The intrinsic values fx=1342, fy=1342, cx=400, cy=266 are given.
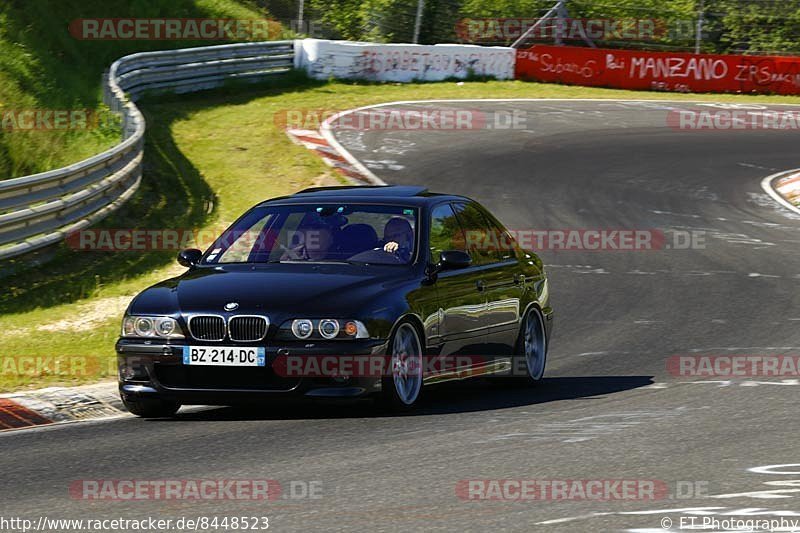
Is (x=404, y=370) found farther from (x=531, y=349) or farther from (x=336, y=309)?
(x=531, y=349)

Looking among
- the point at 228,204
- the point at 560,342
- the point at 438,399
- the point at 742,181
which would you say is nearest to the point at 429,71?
the point at 742,181

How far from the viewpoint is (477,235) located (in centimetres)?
1013

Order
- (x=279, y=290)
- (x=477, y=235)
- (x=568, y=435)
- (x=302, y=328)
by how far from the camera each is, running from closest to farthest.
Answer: (x=568, y=435) → (x=302, y=328) → (x=279, y=290) → (x=477, y=235)

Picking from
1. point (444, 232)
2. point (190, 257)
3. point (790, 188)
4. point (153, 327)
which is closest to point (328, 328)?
point (153, 327)

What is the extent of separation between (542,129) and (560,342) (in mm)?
15492

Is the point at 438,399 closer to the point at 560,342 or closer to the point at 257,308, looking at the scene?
the point at 257,308

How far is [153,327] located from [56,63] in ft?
66.1

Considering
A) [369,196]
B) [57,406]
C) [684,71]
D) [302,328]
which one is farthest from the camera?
[684,71]

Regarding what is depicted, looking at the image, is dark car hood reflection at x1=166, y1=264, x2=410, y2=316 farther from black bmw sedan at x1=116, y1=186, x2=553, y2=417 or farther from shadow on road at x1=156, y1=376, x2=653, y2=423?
shadow on road at x1=156, y1=376, x2=653, y2=423

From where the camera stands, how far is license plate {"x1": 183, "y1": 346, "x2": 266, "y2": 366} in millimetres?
8070

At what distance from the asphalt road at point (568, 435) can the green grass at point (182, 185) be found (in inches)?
110

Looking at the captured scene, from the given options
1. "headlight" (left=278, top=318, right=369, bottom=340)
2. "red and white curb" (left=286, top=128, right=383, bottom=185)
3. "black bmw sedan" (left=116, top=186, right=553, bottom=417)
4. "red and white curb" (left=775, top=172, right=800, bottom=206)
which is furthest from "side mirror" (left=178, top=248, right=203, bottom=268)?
"red and white curb" (left=775, top=172, right=800, bottom=206)

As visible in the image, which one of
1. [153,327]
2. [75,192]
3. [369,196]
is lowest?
[75,192]

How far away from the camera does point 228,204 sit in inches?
739
